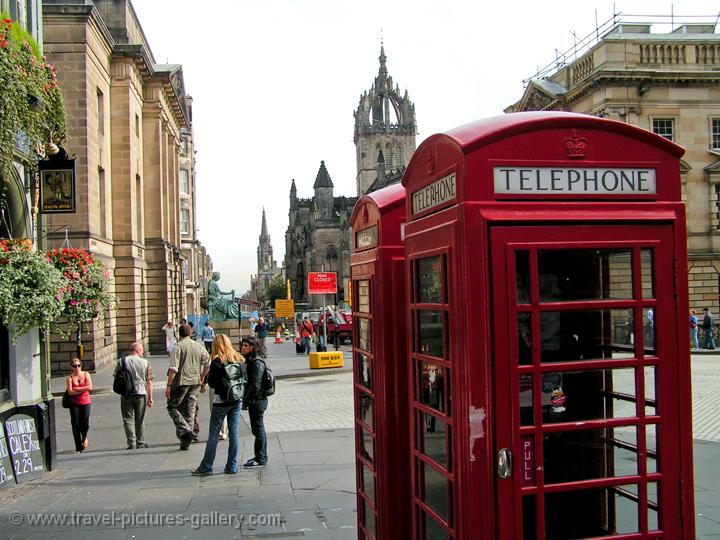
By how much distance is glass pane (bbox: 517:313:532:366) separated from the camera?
12.0 feet

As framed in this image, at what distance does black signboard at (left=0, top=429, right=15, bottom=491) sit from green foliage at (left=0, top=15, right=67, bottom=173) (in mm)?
3101

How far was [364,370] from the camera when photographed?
5.48 m

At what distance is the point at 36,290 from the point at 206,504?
283 cm

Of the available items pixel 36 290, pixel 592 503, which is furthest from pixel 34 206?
pixel 592 503

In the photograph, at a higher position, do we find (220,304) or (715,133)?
(715,133)

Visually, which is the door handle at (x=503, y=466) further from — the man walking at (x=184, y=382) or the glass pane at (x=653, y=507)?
the man walking at (x=184, y=382)

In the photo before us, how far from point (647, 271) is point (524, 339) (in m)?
0.70

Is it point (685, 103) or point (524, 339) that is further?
point (685, 103)

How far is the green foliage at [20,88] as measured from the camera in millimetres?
7188

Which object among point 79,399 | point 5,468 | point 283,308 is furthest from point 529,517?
point 283,308

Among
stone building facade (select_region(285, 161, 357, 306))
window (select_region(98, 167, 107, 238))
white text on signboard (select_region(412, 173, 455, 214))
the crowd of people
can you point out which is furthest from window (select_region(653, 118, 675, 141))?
stone building facade (select_region(285, 161, 357, 306))

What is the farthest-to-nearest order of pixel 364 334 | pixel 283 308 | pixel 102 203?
pixel 283 308
pixel 102 203
pixel 364 334

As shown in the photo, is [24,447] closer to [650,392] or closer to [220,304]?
[650,392]

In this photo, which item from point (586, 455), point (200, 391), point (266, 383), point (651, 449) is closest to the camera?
point (651, 449)
